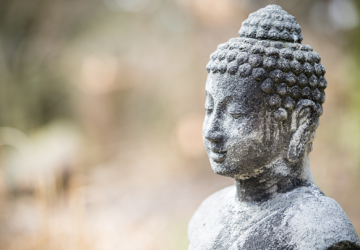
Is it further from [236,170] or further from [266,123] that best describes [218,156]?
[266,123]

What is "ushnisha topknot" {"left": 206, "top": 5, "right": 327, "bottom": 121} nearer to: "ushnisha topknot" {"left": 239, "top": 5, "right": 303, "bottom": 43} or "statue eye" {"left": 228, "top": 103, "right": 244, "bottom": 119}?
"ushnisha topknot" {"left": 239, "top": 5, "right": 303, "bottom": 43}

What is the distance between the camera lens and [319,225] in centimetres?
143

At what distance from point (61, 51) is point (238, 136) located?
5.69 meters

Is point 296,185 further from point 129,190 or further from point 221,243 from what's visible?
point 129,190

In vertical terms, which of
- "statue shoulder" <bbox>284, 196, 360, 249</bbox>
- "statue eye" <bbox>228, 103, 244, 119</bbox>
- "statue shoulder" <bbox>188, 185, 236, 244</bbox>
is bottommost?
"statue shoulder" <bbox>284, 196, 360, 249</bbox>

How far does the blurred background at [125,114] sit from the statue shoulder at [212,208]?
5.56 feet

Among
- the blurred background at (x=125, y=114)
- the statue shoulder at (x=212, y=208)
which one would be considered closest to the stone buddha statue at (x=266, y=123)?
the statue shoulder at (x=212, y=208)

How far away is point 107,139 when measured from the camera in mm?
6820

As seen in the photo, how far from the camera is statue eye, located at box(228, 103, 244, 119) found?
1575mm

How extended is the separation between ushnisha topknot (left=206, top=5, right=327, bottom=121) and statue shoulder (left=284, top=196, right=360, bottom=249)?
428 millimetres

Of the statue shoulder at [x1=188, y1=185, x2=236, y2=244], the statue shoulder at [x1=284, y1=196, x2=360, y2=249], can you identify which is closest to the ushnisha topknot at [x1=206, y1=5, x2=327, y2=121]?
the statue shoulder at [x1=284, y1=196, x2=360, y2=249]

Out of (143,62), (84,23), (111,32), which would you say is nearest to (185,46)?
(143,62)

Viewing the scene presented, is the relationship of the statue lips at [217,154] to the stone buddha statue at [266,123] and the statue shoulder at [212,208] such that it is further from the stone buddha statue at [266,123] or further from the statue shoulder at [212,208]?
the statue shoulder at [212,208]

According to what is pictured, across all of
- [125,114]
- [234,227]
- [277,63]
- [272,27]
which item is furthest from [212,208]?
[125,114]
